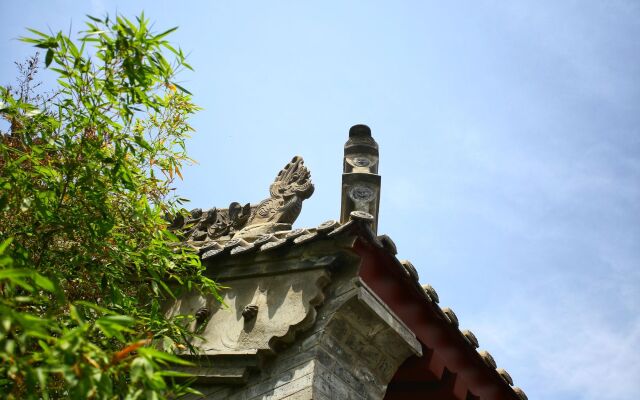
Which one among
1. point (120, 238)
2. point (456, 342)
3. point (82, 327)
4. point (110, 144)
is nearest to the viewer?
point (82, 327)

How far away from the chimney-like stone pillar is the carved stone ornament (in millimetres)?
337

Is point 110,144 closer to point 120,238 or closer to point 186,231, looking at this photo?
point 120,238

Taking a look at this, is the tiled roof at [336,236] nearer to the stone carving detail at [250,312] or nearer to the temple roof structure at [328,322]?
the temple roof structure at [328,322]

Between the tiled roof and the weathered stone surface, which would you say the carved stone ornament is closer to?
the tiled roof

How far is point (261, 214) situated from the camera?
708 centimetres

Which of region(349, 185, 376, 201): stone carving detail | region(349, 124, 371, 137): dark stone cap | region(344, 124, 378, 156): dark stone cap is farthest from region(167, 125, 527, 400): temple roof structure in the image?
region(349, 124, 371, 137): dark stone cap

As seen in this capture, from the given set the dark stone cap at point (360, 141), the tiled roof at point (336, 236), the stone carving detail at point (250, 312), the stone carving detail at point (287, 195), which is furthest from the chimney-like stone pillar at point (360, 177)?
the stone carving detail at point (250, 312)

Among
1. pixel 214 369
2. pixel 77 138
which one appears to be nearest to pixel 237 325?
pixel 214 369

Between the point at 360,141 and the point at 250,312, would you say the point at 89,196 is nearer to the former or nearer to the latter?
the point at 250,312

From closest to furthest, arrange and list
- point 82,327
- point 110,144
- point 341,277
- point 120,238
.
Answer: point 82,327 → point 120,238 → point 110,144 → point 341,277

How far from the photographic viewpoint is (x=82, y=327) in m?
3.15

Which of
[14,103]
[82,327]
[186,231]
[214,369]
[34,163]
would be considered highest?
[186,231]

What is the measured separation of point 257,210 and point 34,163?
264 centimetres

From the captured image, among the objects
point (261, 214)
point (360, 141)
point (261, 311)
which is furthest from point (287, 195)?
point (261, 311)
